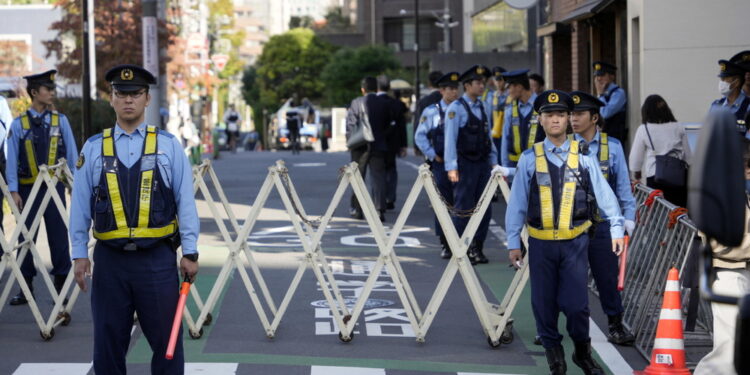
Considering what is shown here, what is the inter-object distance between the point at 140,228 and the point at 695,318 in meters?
4.28

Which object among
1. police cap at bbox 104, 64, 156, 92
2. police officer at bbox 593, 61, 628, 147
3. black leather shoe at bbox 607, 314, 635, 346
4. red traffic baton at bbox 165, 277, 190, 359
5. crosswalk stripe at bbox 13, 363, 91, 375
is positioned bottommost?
crosswalk stripe at bbox 13, 363, 91, 375

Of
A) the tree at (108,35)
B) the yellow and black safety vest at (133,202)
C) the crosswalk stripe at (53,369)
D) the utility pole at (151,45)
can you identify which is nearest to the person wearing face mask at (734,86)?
the crosswalk stripe at (53,369)

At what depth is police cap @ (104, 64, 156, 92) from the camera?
6.24 m

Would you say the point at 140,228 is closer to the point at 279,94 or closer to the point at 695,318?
the point at 695,318

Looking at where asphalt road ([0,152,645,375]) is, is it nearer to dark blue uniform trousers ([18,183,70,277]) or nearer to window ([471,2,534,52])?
dark blue uniform trousers ([18,183,70,277])

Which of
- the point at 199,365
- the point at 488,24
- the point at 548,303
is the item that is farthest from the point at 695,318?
the point at 488,24

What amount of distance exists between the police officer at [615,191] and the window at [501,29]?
2577cm

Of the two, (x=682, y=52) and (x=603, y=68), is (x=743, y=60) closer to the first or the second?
(x=603, y=68)

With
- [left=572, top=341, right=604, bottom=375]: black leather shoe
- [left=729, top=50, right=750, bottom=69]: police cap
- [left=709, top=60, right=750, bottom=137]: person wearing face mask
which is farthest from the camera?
[left=729, top=50, right=750, bottom=69]: police cap

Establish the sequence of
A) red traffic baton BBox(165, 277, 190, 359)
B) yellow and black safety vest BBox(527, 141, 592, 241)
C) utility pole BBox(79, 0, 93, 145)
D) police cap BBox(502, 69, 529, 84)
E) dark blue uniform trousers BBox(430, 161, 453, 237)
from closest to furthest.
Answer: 1. red traffic baton BBox(165, 277, 190, 359)
2. yellow and black safety vest BBox(527, 141, 592, 241)
3. police cap BBox(502, 69, 529, 84)
4. dark blue uniform trousers BBox(430, 161, 453, 237)
5. utility pole BBox(79, 0, 93, 145)

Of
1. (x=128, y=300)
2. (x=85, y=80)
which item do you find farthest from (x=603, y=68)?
(x=85, y=80)

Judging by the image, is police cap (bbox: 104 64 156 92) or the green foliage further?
the green foliage

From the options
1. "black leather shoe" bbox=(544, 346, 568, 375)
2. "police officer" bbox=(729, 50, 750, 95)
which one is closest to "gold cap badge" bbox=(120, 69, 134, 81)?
"black leather shoe" bbox=(544, 346, 568, 375)

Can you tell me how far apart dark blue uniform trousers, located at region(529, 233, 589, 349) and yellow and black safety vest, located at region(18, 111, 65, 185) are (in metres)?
4.56
